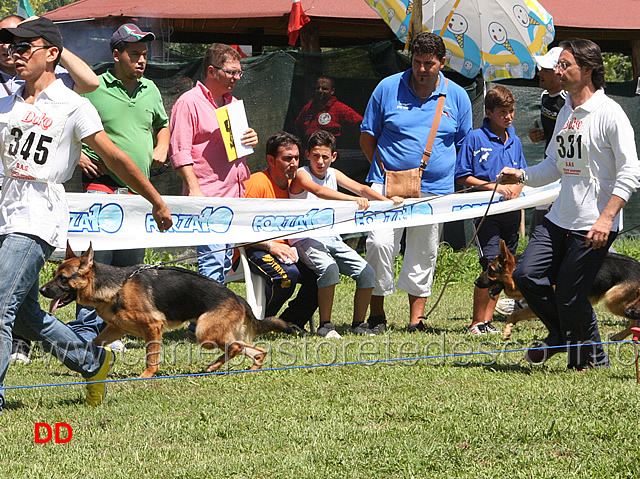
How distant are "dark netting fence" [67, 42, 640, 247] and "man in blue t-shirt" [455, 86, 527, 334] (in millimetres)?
3889

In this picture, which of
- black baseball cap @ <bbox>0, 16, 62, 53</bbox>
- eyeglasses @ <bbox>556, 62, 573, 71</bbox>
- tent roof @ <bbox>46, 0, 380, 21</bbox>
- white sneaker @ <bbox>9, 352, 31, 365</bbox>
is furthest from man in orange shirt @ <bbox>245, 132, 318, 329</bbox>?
tent roof @ <bbox>46, 0, 380, 21</bbox>

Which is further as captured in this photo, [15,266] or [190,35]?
[190,35]

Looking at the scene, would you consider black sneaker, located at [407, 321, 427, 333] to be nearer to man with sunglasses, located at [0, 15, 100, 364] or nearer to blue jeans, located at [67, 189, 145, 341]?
blue jeans, located at [67, 189, 145, 341]

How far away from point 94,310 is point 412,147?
10.2 ft

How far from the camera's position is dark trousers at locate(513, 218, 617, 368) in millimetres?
5418

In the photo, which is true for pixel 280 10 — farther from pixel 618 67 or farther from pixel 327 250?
pixel 618 67

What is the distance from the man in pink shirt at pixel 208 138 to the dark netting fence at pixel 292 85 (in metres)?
3.89

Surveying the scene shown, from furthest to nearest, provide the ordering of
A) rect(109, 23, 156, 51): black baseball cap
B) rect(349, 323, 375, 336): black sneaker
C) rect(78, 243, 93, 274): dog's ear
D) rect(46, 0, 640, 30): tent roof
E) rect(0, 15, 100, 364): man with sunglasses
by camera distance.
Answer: rect(46, 0, 640, 30): tent roof
rect(349, 323, 375, 336): black sneaker
rect(109, 23, 156, 51): black baseball cap
rect(78, 243, 93, 274): dog's ear
rect(0, 15, 100, 364): man with sunglasses

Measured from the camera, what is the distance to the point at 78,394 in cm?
518

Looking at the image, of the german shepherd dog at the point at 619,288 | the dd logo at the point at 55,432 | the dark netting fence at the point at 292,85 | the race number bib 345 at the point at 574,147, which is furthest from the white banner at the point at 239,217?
the dark netting fence at the point at 292,85

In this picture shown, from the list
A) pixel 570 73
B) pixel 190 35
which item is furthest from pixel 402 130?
pixel 190 35

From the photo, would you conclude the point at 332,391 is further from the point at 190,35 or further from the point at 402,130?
the point at 190,35

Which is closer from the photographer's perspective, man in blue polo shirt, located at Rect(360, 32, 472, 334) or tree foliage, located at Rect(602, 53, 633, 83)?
man in blue polo shirt, located at Rect(360, 32, 472, 334)

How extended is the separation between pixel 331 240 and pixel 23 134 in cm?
379
